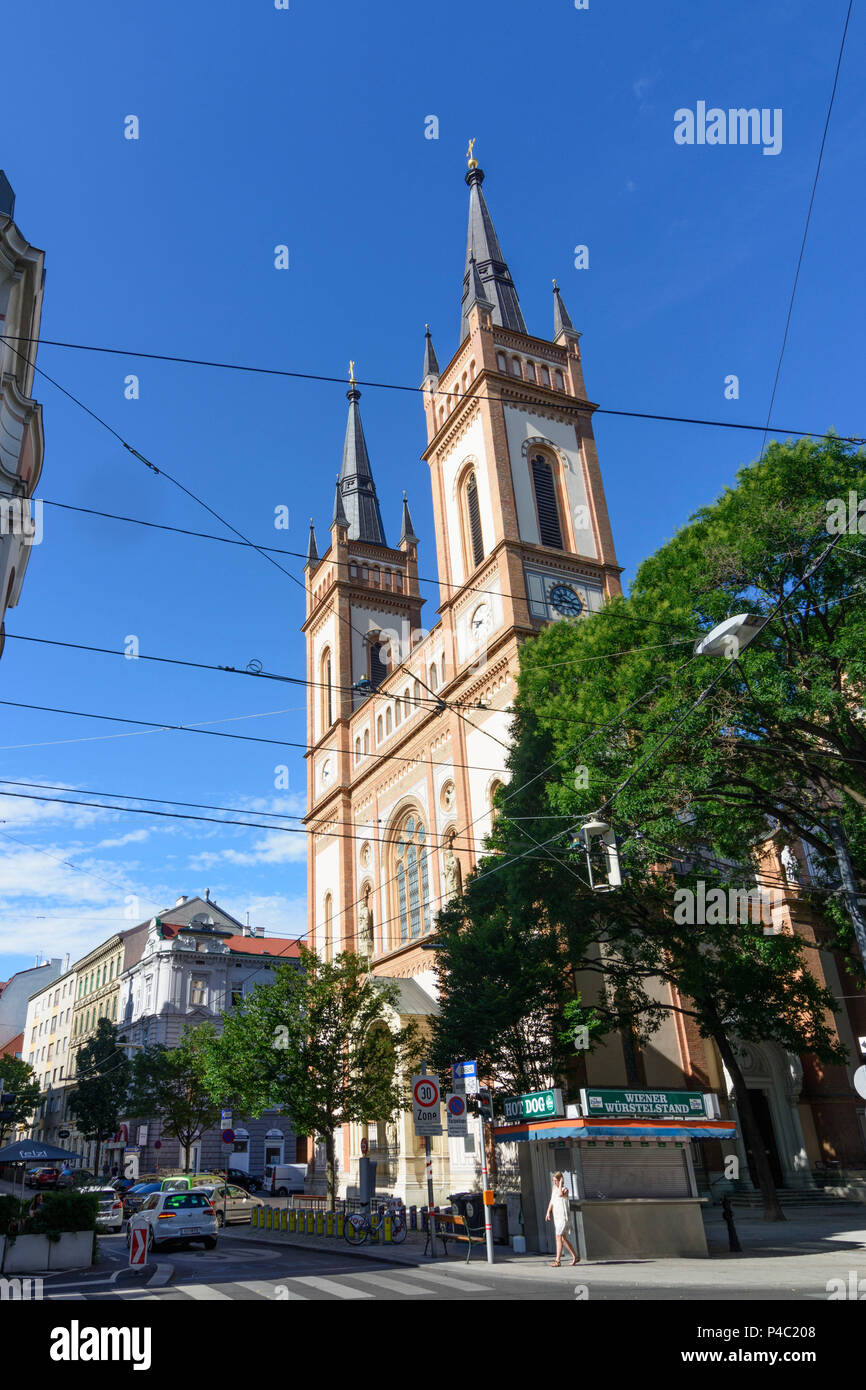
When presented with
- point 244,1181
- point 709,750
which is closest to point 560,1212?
point 709,750

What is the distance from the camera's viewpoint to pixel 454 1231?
19781 mm

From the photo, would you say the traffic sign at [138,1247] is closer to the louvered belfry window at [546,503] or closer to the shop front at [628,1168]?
the shop front at [628,1168]

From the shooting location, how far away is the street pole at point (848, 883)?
17328 mm

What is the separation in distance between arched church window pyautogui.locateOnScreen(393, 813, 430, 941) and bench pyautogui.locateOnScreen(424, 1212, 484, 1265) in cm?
1421

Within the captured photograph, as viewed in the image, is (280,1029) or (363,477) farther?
(363,477)

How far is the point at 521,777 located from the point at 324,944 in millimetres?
22066

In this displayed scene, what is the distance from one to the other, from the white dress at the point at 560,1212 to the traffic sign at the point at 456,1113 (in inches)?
84.3

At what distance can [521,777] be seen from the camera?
2439 cm

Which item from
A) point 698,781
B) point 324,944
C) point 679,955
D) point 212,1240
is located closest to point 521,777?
point 679,955

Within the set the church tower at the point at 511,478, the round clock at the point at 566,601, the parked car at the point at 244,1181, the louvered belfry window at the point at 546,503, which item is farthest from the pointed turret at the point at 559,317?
the parked car at the point at 244,1181

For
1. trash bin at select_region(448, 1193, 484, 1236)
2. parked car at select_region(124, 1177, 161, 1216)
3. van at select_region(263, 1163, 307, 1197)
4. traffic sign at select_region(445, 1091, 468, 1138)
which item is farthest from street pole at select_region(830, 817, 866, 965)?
van at select_region(263, 1163, 307, 1197)

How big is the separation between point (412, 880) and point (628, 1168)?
20.8 metres

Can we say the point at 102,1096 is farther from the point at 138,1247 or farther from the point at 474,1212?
the point at 138,1247
